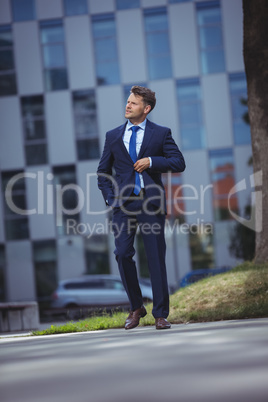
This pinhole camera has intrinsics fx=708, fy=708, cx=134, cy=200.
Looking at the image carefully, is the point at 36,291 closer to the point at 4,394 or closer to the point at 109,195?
the point at 109,195

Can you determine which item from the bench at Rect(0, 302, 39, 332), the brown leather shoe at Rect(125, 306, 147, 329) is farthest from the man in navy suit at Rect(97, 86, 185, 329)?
the bench at Rect(0, 302, 39, 332)

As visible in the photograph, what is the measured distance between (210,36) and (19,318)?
727 inches

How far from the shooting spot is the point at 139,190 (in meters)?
5.87

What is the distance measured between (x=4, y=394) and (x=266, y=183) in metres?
7.76

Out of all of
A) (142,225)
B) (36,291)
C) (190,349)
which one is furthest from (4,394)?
(36,291)

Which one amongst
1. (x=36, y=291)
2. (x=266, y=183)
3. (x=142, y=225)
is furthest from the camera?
(x=36, y=291)

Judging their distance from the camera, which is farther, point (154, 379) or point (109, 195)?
point (109, 195)

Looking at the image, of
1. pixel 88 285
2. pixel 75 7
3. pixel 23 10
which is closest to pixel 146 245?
Result: pixel 88 285

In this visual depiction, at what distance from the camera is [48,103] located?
3155cm

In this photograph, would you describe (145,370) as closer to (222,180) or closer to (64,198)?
(222,180)

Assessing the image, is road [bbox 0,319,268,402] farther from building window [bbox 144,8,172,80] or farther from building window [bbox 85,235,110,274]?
building window [bbox 144,8,172,80]

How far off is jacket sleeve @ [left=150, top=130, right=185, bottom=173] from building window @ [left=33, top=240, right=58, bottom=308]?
24879 mm

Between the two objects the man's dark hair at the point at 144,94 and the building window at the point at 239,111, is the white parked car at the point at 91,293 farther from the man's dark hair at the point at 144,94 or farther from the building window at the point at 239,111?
the man's dark hair at the point at 144,94

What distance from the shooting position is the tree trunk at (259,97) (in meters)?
10.2
